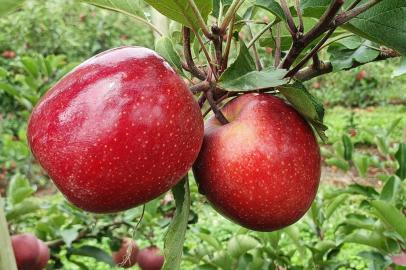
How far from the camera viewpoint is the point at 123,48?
65 centimetres

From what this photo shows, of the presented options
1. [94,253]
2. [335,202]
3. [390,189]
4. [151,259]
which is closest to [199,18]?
[390,189]

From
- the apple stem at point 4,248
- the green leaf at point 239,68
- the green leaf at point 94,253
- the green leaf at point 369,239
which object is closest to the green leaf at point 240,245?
the green leaf at point 369,239

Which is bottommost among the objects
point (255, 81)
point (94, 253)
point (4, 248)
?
point (94, 253)

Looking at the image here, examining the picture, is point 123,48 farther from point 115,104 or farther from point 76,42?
point 76,42

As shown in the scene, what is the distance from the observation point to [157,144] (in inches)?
23.2

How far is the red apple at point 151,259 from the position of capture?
5.86ft

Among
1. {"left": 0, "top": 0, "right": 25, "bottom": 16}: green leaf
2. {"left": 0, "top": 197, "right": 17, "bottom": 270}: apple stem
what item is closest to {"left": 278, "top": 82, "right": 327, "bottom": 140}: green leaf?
{"left": 0, "top": 0, "right": 25, "bottom": 16}: green leaf

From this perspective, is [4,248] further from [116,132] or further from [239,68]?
[239,68]

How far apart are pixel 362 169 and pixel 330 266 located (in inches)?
15.1

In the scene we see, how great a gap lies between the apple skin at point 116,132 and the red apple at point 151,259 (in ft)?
3.99

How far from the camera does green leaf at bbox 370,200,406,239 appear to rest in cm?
97

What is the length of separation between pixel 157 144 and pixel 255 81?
0.13 metres

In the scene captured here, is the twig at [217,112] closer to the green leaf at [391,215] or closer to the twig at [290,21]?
the twig at [290,21]

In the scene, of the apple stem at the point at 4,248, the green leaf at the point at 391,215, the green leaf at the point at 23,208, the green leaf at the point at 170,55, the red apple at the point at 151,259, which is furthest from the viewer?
the red apple at the point at 151,259
